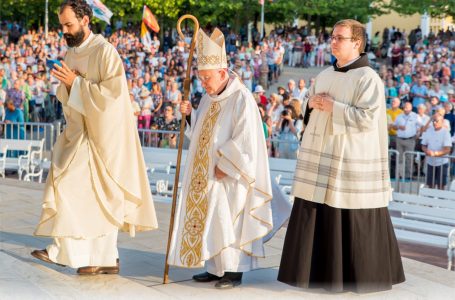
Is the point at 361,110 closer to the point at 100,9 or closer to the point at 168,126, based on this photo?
the point at 168,126

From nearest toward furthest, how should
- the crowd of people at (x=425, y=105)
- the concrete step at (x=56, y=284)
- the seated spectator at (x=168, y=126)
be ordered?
the concrete step at (x=56, y=284) < the crowd of people at (x=425, y=105) < the seated spectator at (x=168, y=126)

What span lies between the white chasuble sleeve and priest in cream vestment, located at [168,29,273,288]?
23.8 inches

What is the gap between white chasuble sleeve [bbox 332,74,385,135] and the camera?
5219mm

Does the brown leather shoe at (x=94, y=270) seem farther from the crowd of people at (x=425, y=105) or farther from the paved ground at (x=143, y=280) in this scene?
the crowd of people at (x=425, y=105)

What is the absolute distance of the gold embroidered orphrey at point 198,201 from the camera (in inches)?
218

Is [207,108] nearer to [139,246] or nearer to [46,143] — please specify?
[139,246]

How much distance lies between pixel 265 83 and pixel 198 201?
60.4ft

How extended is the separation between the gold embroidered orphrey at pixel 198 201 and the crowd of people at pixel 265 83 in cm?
387

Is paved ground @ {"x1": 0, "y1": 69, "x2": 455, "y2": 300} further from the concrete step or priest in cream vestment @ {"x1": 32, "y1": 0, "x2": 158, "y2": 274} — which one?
priest in cream vestment @ {"x1": 32, "y1": 0, "x2": 158, "y2": 274}

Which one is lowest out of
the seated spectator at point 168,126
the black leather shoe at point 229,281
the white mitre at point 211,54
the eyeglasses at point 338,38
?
the black leather shoe at point 229,281

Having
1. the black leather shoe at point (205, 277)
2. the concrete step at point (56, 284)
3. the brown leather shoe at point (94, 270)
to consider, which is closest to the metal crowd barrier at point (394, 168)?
the black leather shoe at point (205, 277)

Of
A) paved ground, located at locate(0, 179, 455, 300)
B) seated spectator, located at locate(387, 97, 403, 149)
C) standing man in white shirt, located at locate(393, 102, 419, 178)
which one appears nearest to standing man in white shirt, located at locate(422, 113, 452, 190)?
standing man in white shirt, located at locate(393, 102, 419, 178)

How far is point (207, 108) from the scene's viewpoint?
573 cm

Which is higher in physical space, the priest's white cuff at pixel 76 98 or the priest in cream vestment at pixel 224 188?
the priest's white cuff at pixel 76 98
